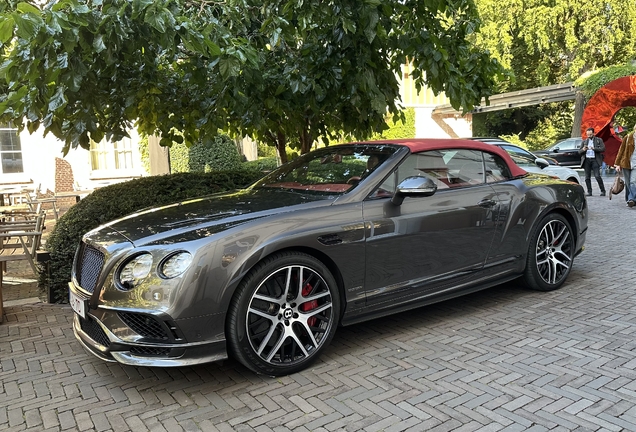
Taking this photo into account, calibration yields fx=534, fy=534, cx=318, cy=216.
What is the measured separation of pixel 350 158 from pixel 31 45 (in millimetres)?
2539

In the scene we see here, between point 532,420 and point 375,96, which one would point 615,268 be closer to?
point 375,96

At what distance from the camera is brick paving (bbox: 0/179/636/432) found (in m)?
3.04

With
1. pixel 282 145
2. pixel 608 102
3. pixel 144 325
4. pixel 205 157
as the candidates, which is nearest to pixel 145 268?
pixel 144 325

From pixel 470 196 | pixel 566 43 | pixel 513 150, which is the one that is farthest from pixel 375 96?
pixel 566 43

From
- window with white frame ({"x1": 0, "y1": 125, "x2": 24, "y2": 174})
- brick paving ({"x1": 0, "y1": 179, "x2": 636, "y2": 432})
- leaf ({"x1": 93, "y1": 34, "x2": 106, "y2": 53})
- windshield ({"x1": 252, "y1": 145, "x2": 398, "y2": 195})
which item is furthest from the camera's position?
window with white frame ({"x1": 0, "y1": 125, "x2": 24, "y2": 174})

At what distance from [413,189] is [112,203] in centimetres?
360

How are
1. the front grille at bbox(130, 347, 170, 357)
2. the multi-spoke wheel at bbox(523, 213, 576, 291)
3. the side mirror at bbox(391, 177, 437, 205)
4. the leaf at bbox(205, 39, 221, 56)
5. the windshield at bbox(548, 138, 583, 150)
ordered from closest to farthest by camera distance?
the front grille at bbox(130, 347, 170, 357)
the leaf at bbox(205, 39, 221, 56)
the side mirror at bbox(391, 177, 437, 205)
the multi-spoke wheel at bbox(523, 213, 576, 291)
the windshield at bbox(548, 138, 583, 150)

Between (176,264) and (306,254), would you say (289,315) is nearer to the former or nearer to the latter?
(306,254)

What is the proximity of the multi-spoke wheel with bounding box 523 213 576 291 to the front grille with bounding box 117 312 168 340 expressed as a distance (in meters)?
3.58

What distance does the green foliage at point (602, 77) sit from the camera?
68.6ft

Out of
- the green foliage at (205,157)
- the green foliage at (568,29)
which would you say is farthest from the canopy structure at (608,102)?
the green foliage at (205,157)

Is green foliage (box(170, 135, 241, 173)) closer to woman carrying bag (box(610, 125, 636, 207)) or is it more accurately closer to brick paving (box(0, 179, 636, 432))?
woman carrying bag (box(610, 125, 636, 207))

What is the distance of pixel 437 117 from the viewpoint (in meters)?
37.1

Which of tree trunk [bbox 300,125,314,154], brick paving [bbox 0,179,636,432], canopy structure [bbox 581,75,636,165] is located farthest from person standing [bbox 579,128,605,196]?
brick paving [bbox 0,179,636,432]
